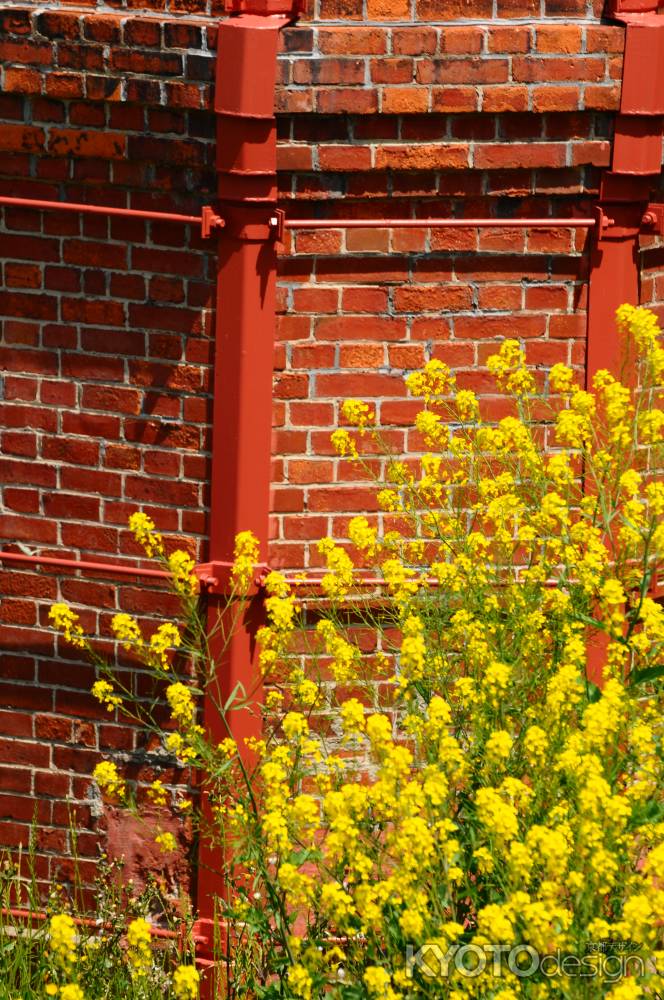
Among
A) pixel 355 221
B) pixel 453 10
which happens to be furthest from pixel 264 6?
pixel 355 221

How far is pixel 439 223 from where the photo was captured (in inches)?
173

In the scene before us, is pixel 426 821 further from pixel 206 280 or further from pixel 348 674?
pixel 206 280

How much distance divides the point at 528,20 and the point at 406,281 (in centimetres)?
78

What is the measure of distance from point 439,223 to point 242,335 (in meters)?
0.63

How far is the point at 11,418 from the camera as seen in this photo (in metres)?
4.66

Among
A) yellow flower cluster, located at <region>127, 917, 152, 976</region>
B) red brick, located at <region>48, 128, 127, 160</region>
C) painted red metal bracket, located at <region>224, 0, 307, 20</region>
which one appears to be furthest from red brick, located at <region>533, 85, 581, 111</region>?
yellow flower cluster, located at <region>127, 917, 152, 976</region>

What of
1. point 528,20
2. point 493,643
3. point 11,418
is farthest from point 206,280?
point 493,643

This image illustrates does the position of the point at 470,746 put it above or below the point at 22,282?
below

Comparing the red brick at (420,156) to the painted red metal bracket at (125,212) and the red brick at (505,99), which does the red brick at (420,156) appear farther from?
the painted red metal bracket at (125,212)

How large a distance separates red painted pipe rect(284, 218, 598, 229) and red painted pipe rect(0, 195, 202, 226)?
29cm

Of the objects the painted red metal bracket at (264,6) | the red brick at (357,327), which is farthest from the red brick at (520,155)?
the painted red metal bracket at (264,6)

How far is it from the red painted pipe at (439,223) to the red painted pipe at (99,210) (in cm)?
29

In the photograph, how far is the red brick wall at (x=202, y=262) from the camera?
170 inches

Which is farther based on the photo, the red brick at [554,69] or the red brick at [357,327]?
the red brick at [357,327]
